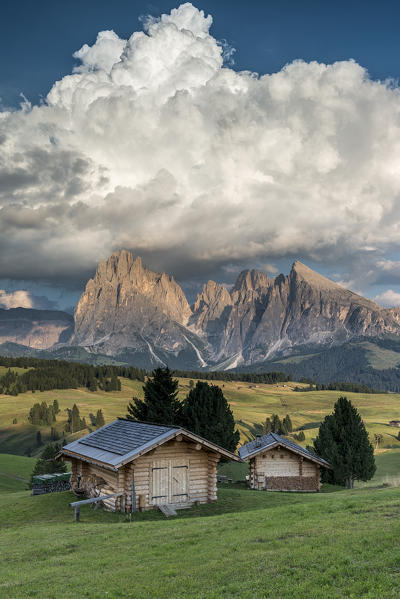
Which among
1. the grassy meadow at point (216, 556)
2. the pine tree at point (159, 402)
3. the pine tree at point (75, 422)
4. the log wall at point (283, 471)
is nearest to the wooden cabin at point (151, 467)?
the grassy meadow at point (216, 556)

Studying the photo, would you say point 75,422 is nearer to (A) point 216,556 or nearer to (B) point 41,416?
(B) point 41,416

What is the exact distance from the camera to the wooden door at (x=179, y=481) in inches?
1194

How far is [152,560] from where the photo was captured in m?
15.4

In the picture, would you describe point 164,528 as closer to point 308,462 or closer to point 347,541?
point 347,541

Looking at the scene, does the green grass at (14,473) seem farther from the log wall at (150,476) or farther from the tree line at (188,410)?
the log wall at (150,476)

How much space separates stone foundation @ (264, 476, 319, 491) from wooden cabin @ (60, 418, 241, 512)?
624 inches

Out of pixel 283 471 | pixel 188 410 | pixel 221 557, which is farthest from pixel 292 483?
pixel 221 557

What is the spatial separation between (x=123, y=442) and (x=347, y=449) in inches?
1274

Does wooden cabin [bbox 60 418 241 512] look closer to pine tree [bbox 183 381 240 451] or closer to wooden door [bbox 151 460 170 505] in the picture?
wooden door [bbox 151 460 170 505]

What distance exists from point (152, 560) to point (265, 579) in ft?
17.4

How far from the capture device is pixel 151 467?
29828 millimetres

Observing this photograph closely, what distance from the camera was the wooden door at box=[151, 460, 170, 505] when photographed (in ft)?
97.0

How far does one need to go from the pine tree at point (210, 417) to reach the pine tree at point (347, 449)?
1471cm

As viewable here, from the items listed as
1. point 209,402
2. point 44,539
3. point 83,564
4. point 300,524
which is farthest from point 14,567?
point 209,402
